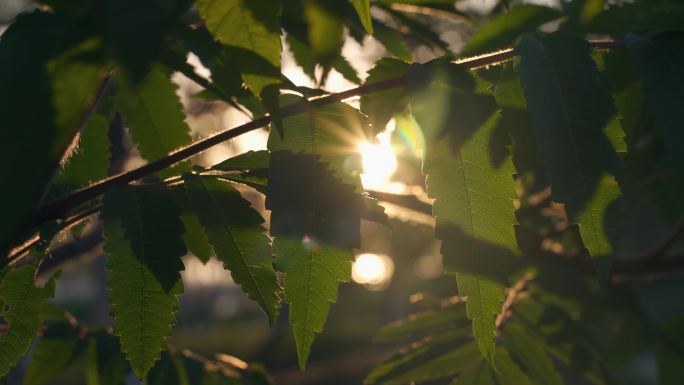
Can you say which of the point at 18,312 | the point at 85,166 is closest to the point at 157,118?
the point at 85,166

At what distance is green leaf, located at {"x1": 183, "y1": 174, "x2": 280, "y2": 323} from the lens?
983 mm

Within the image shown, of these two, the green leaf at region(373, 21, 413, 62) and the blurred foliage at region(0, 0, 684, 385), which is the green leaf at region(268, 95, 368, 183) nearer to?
the blurred foliage at region(0, 0, 684, 385)

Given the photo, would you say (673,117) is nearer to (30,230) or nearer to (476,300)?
(476,300)

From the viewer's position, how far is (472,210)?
933 millimetres

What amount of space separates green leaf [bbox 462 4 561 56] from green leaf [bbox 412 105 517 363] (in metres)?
0.31

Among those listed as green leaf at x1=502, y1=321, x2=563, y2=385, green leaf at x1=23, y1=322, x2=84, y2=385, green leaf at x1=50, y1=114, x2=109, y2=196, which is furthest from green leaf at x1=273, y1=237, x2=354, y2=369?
green leaf at x1=23, y1=322, x2=84, y2=385

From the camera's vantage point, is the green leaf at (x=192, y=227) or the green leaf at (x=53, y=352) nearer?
the green leaf at (x=192, y=227)

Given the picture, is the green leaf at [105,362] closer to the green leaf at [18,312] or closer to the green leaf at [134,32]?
the green leaf at [18,312]

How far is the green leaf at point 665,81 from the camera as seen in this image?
0.87m

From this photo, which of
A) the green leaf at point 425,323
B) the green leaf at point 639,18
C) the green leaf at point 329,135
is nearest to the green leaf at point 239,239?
the green leaf at point 329,135

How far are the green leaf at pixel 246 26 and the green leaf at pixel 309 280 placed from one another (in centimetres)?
26

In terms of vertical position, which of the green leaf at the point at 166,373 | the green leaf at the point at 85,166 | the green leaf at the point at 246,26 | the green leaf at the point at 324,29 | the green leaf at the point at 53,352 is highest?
the green leaf at the point at 85,166

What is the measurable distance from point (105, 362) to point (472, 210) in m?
0.88

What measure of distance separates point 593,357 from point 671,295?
25.6 meters
